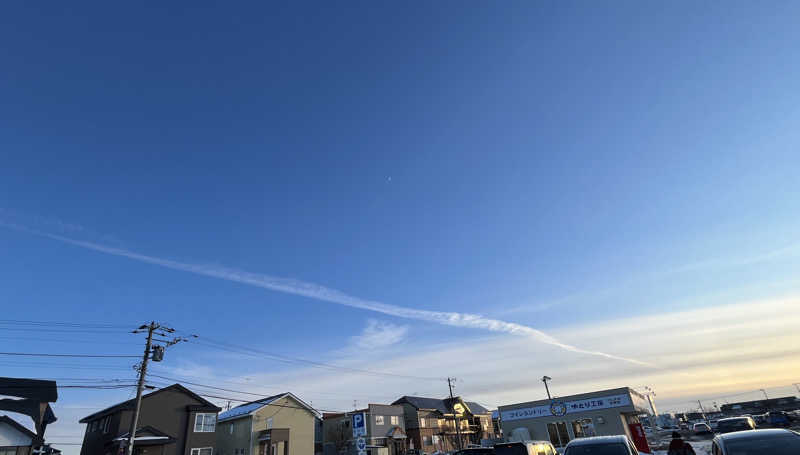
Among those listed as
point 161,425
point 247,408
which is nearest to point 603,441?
point 161,425

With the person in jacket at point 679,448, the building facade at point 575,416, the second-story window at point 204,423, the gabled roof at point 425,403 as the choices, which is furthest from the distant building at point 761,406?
the second-story window at point 204,423

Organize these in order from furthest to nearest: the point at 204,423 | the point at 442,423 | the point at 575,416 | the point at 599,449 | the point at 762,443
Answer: the point at 442,423 → the point at 204,423 → the point at 575,416 → the point at 599,449 → the point at 762,443

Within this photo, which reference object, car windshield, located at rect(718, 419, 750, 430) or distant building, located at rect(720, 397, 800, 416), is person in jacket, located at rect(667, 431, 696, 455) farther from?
distant building, located at rect(720, 397, 800, 416)

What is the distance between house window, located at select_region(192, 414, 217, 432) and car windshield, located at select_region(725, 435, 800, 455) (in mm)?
43084

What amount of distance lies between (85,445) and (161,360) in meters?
23.7

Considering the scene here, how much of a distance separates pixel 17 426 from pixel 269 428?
22483mm

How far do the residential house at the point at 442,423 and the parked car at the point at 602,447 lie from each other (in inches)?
2214

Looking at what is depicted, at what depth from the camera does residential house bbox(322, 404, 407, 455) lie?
5938 centimetres

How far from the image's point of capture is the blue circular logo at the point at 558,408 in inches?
1519

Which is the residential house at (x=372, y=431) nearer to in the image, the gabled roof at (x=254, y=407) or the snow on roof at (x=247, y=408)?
the gabled roof at (x=254, y=407)

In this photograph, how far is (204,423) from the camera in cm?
3947

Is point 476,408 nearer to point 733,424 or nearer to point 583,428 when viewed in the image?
point 583,428

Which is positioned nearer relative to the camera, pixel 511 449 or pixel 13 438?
pixel 511 449

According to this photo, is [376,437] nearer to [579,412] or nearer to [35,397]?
[579,412]
